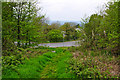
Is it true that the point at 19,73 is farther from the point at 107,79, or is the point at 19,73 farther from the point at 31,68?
the point at 107,79

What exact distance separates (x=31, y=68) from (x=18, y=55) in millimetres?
966

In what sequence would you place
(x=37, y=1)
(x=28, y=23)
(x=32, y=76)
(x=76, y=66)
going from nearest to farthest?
(x=32, y=76) → (x=76, y=66) → (x=28, y=23) → (x=37, y=1)

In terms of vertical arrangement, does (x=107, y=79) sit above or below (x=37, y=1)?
below

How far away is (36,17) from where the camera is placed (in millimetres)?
7355

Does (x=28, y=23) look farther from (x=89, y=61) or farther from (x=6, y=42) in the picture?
(x=89, y=61)

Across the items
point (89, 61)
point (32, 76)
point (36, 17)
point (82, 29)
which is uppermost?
point (36, 17)

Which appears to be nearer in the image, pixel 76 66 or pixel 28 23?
pixel 76 66

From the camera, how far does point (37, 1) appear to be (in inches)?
287

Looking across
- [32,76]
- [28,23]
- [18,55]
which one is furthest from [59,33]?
[32,76]

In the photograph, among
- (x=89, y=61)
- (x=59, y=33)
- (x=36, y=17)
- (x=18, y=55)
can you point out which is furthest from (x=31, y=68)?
(x=59, y=33)

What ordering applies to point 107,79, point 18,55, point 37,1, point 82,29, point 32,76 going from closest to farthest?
point 107,79
point 32,76
point 18,55
point 37,1
point 82,29

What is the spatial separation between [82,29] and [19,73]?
18.3 feet

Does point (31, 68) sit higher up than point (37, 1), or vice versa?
point (37, 1)

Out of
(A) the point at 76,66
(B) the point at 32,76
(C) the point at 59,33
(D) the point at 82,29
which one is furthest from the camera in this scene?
(C) the point at 59,33
